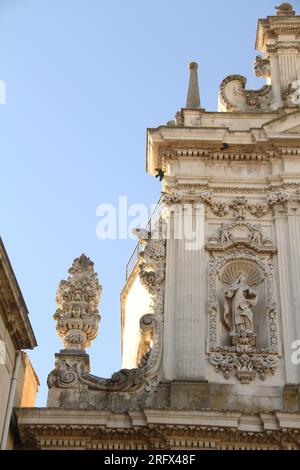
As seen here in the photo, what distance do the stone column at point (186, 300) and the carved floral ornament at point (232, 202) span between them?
16cm

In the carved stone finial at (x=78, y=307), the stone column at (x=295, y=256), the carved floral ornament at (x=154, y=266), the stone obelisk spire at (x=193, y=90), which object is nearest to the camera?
the carved stone finial at (x=78, y=307)

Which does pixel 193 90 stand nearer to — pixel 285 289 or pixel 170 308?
pixel 285 289

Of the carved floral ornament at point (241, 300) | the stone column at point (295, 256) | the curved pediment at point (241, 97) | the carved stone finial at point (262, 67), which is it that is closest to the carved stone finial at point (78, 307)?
the carved floral ornament at point (241, 300)

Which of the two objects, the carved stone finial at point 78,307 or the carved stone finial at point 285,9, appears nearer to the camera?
the carved stone finial at point 78,307

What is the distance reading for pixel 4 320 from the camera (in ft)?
39.5

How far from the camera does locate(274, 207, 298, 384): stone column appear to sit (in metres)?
13.2

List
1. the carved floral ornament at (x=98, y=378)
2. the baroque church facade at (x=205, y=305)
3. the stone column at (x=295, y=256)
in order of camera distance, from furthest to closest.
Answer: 1. the stone column at (x=295, y=256)
2. the carved floral ornament at (x=98, y=378)
3. the baroque church facade at (x=205, y=305)

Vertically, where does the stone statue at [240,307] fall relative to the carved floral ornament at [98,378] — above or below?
above

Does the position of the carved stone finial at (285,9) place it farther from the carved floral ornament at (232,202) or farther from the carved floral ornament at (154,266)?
the carved floral ornament at (154,266)

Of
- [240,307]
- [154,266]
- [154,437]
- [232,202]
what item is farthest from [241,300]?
[154,437]

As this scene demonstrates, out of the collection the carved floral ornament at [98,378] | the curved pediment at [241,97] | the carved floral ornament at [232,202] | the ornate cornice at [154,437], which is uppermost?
the curved pediment at [241,97]

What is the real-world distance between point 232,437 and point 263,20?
931cm

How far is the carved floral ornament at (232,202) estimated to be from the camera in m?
15.0
